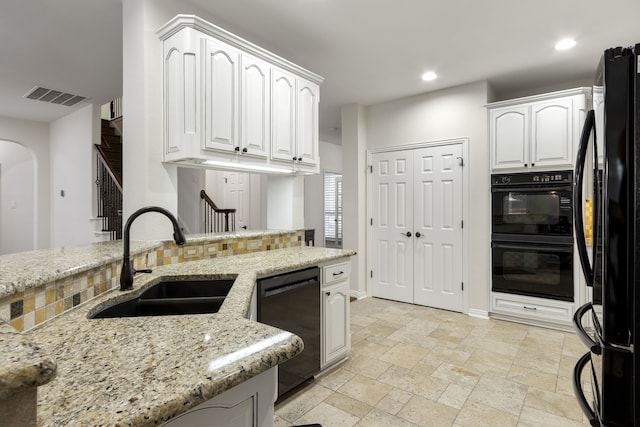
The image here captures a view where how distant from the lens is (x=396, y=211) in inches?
172

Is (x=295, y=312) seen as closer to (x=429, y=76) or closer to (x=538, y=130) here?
(x=429, y=76)

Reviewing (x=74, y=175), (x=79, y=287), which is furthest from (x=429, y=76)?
(x=74, y=175)

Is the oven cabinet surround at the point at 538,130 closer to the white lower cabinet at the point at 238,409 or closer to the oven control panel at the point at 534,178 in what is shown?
the oven control panel at the point at 534,178

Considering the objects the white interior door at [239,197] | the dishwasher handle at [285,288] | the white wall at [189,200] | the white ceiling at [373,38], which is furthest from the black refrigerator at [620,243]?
the white interior door at [239,197]

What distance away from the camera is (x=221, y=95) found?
2.18 m

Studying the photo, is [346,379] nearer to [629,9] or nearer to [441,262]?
[441,262]

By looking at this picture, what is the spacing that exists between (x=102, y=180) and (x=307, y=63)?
3.44 m

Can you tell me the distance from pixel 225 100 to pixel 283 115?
1.78 ft

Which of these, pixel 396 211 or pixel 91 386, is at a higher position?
pixel 396 211

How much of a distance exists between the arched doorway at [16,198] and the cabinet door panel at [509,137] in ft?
24.1

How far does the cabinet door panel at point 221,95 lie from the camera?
211 centimetres

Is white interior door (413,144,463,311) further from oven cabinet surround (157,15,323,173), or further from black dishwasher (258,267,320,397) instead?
black dishwasher (258,267,320,397)

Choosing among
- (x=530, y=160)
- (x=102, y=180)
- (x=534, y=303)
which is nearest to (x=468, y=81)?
(x=530, y=160)

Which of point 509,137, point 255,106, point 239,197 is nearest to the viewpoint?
point 255,106
